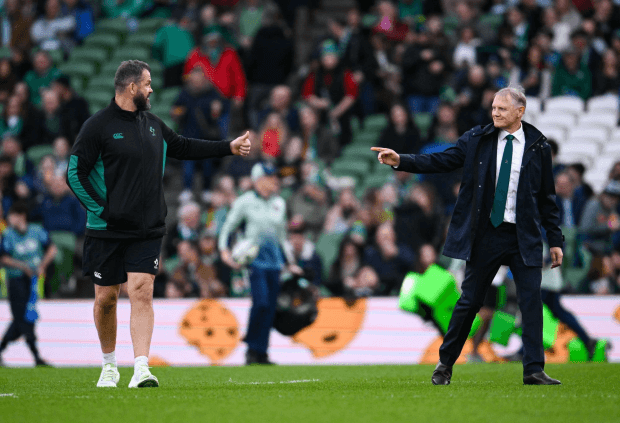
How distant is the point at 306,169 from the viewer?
1560cm

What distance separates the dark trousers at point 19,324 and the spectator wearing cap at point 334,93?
20.9 ft

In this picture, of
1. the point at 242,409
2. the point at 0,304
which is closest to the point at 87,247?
the point at 242,409

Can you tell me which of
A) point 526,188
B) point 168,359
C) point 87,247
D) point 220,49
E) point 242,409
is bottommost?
point 168,359

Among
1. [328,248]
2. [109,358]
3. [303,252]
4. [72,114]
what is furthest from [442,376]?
[72,114]

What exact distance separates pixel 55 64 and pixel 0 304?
7.56 m

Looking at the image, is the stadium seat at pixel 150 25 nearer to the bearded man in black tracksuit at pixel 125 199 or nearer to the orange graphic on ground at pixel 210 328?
the orange graphic on ground at pixel 210 328

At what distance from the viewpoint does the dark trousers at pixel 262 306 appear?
11.3 meters

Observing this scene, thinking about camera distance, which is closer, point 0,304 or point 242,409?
point 242,409

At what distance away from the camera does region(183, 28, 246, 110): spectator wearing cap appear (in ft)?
57.5

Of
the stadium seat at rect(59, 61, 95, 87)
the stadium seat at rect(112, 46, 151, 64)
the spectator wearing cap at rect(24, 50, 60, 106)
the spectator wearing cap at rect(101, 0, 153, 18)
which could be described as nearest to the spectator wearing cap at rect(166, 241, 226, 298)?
the spectator wearing cap at rect(24, 50, 60, 106)

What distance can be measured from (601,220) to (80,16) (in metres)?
12.1

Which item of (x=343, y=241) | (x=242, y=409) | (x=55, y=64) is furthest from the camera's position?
(x=55, y=64)

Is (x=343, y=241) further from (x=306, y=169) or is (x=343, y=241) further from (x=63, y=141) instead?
(x=63, y=141)

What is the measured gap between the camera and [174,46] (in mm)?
18484
